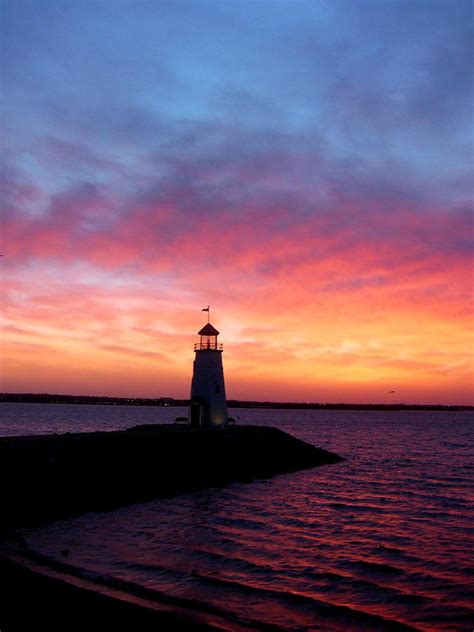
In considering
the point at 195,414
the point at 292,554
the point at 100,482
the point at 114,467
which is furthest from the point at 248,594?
the point at 195,414

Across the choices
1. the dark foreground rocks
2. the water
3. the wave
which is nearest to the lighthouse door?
the dark foreground rocks

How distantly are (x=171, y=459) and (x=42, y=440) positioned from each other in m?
7.23

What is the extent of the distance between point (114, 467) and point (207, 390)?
47.7 ft

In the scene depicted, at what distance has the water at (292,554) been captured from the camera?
11289 mm

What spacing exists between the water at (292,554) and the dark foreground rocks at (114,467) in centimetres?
106

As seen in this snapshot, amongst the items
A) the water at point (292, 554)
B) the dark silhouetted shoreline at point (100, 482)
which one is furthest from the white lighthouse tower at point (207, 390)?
the water at point (292, 554)

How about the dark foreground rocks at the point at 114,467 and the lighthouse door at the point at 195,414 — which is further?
the lighthouse door at the point at 195,414

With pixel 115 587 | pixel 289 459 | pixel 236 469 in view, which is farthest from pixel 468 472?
pixel 115 587

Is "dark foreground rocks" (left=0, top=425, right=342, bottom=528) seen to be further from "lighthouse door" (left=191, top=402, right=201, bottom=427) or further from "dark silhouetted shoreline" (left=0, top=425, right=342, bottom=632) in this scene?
"lighthouse door" (left=191, top=402, right=201, bottom=427)

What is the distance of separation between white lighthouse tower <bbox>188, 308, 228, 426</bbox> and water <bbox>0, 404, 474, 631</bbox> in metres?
9.85

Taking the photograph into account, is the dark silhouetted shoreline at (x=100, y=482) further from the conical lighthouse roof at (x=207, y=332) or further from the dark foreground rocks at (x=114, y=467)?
the conical lighthouse roof at (x=207, y=332)

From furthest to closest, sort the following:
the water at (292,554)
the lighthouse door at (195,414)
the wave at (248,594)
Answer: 1. the lighthouse door at (195,414)
2. the water at (292,554)
3. the wave at (248,594)

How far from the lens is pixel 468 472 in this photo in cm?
3612

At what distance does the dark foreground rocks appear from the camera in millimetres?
18016
